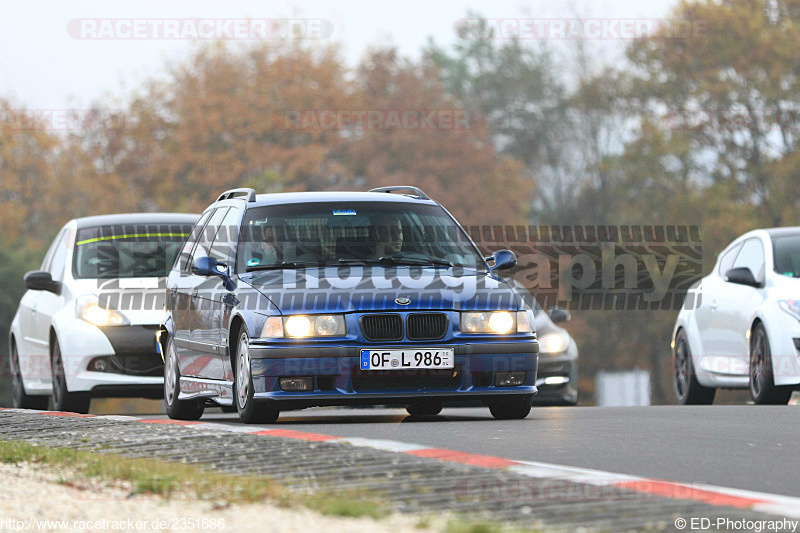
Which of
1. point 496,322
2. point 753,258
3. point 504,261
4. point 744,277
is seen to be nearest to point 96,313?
point 504,261

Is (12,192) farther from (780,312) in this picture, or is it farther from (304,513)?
(304,513)

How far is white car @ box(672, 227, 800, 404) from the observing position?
15414 mm

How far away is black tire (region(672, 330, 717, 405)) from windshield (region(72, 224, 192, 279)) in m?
5.62

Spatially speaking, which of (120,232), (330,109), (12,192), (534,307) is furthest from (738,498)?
(12,192)

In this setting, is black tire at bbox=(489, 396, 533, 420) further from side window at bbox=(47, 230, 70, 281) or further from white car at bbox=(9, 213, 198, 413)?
side window at bbox=(47, 230, 70, 281)

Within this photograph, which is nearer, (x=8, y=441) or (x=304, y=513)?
(x=304, y=513)

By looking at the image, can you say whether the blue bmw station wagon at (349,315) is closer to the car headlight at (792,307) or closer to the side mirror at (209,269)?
the side mirror at (209,269)

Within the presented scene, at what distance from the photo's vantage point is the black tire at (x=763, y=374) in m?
15.6

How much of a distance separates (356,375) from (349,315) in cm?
42

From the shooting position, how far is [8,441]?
10.7 m

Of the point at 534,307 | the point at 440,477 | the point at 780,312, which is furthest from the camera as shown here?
→ the point at 534,307

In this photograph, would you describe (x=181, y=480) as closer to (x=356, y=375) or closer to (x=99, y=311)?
(x=356, y=375)

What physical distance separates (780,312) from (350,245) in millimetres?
4938

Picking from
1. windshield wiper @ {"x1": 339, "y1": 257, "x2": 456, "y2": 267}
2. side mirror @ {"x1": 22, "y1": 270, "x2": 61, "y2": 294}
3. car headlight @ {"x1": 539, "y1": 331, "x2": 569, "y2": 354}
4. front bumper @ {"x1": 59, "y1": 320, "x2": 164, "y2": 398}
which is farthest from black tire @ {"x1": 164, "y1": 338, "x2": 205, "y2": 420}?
car headlight @ {"x1": 539, "y1": 331, "x2": 569, "y2": 354}
